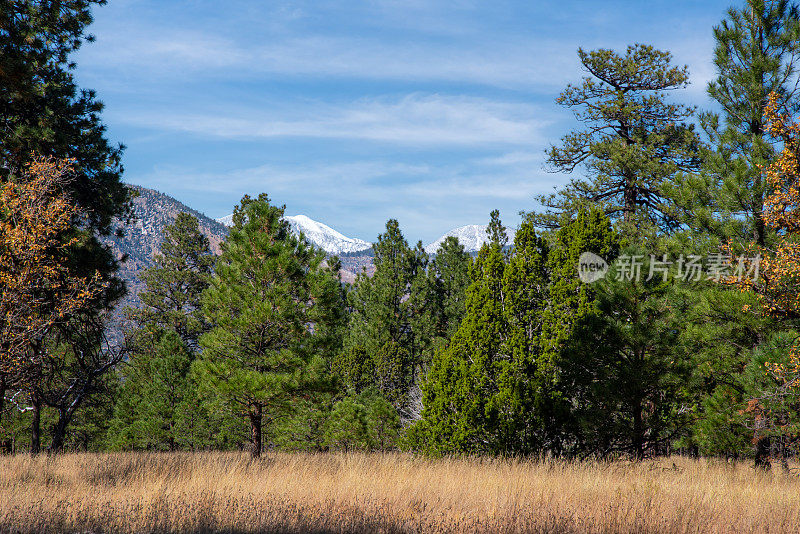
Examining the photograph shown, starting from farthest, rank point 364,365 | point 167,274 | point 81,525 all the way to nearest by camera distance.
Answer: point 167,274
point 364,365
point 81,525

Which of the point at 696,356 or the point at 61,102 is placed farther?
the point at 61,102

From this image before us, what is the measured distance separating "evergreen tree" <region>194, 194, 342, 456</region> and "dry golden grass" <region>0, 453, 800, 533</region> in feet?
9.60

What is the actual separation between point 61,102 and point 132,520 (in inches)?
403

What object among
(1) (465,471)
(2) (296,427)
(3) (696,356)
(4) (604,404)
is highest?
(3) (696,356)

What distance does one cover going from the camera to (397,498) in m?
7.30

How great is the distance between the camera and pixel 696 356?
11.6m

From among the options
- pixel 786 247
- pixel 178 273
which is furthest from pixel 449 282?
pixel 786 247

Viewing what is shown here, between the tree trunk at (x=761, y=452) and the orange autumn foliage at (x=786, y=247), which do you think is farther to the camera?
the tree trunk at (x=761, y=452)

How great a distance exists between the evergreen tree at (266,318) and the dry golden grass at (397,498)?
2.93 metres

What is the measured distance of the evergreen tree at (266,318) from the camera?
43.5ft

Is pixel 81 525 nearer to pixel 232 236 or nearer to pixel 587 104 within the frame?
pixel 232 236

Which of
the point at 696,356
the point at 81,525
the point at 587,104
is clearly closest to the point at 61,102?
the point at 81,525

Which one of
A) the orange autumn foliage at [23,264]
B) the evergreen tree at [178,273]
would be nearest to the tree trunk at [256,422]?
the orange autumn foliage at [23,264]

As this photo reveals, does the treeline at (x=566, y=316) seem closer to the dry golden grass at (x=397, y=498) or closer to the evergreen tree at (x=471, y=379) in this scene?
Result: the evergreen tree at (x=471, y=379)
